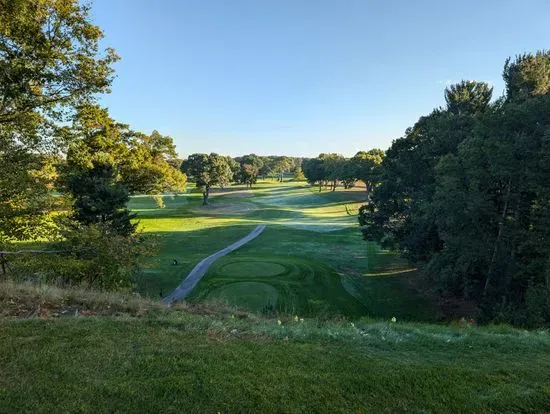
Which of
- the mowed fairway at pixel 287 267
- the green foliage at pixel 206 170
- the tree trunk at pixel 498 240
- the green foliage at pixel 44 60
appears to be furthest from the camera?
the green foliage at pixel 206 170

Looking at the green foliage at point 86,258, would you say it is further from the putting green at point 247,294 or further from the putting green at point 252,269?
the putting green at point 252,269

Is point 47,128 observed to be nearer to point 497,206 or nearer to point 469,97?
point 497,206

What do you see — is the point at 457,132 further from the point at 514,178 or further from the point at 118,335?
the point at 118,335

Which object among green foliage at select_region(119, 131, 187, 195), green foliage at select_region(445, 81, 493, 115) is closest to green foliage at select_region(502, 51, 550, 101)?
green foliage at select_region(445, 81, 493, 115)

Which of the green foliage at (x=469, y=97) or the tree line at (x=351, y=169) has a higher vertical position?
the green foliage at (x=469, y=97)

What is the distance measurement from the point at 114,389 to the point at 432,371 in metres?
4.57

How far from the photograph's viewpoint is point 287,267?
30203 mm

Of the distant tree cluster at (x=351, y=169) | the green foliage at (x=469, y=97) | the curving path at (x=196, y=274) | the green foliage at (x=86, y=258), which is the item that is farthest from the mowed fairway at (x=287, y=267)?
the green foliage at (x=469, y=97)

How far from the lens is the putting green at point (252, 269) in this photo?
90.6 feet

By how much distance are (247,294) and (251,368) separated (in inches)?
687

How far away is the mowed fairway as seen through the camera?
23516 mm

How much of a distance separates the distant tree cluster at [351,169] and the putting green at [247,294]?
81.6 ft

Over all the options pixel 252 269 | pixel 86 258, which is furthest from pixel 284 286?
pixel 86 258

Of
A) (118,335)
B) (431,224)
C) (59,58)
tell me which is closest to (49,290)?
(118,335)
